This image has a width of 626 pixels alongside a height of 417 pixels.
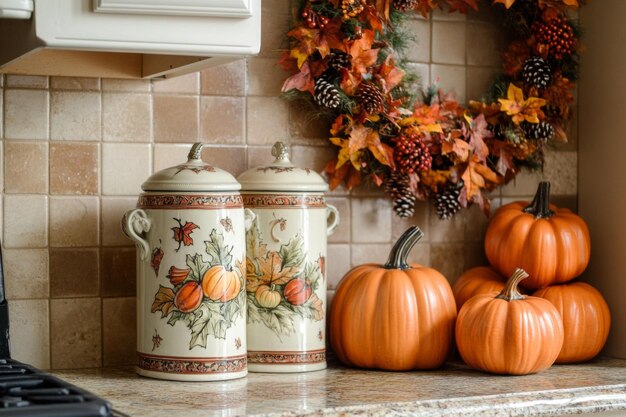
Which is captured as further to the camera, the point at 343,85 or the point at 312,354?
the point at 343,85

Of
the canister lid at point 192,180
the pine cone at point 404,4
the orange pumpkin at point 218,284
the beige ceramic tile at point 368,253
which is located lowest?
the orange pumpkin at point 218,284

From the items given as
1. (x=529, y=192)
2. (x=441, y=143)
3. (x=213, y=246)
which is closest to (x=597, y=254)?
(x=529, y=192)

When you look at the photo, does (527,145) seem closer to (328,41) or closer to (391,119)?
(391,119)

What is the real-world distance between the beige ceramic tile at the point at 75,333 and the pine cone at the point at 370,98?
62 centimetres

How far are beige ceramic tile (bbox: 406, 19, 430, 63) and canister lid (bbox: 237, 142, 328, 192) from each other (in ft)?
1.33

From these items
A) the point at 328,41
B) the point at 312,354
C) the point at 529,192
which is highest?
the point at 328,41

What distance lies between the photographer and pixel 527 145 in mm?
1955

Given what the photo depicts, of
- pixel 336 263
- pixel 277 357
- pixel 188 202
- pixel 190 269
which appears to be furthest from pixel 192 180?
pixel 336 263

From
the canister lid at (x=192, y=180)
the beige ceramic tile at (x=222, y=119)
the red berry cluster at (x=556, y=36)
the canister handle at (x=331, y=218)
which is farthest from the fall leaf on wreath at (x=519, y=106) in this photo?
the canister lid at (x=192, y=180)

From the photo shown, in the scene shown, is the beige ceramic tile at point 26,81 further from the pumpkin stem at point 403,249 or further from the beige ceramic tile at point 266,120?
the pumpkin stem at point 403,249

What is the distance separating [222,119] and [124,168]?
0.70 ft

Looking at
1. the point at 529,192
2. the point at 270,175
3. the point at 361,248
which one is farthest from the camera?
the point at 529,192

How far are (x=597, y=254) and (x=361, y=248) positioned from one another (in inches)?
19.7

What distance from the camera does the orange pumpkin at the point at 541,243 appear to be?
6.01 feet
